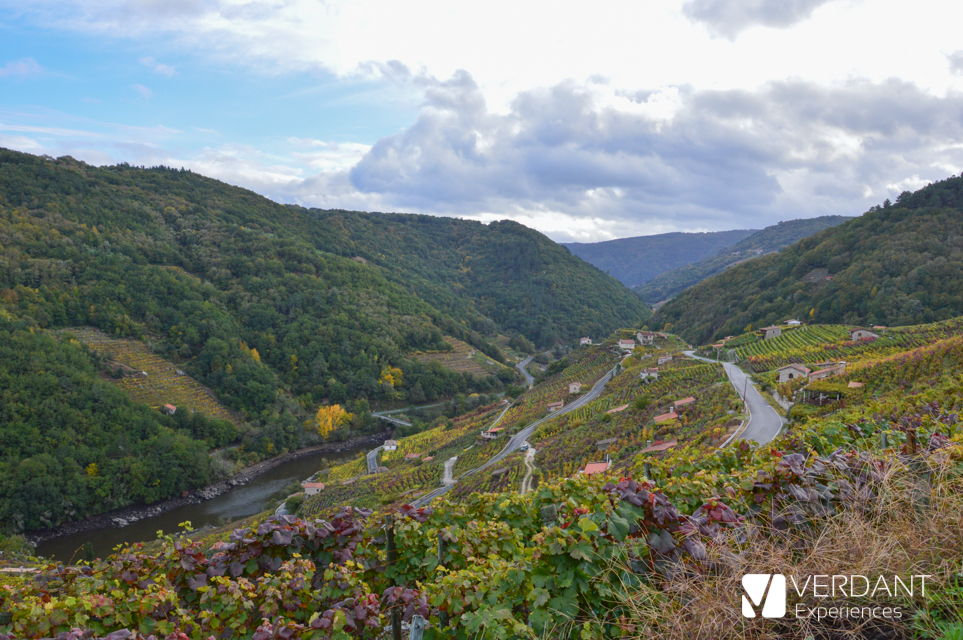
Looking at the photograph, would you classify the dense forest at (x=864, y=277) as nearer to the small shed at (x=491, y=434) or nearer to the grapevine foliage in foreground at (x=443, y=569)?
the small shed at (x=491, y=434)

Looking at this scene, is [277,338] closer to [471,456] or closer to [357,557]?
[471,456]

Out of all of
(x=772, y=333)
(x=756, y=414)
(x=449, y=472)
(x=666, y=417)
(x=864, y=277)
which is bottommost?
(x=449, y=472)

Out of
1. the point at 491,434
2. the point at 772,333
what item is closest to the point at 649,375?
the point at 491,434

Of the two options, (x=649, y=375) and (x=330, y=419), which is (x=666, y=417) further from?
(x=330, y=419)

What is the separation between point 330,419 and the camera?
5547 cm

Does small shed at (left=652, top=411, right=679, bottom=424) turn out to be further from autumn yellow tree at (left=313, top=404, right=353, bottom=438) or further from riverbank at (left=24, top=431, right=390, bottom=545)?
autumn yellow tree at (left=313, top=404, right=353, bottom=438)

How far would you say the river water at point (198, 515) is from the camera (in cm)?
3164

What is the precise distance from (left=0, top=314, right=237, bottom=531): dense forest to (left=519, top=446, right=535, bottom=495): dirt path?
31297 millimetres

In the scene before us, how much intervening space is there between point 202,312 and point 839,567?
76636 millimetres

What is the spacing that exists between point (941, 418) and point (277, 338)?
250ft

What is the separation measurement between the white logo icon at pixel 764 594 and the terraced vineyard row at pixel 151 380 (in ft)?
189

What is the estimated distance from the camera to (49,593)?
309cm

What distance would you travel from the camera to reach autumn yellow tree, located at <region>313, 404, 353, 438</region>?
54281mm

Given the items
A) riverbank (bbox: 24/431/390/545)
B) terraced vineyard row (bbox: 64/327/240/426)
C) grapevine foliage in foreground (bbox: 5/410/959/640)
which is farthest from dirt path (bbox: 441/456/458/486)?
terraced vineyard row (bbox: 64/327/240/426)
